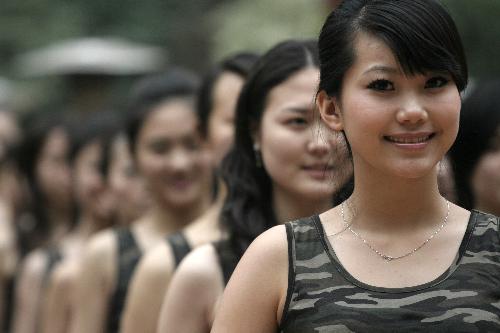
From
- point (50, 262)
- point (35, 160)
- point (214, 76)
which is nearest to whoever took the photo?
point (214, 76)

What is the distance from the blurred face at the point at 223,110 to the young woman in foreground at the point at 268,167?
92cm

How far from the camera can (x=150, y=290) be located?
591 cm

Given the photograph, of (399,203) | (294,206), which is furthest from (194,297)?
(399,203)

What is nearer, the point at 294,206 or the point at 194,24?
the point at 294,206

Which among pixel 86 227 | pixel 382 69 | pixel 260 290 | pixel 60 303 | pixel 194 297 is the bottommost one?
pixel 60 303

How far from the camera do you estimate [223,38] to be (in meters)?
15.8

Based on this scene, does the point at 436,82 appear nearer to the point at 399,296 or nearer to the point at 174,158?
the point at 399,296

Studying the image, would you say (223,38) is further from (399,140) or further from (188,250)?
(399,140)

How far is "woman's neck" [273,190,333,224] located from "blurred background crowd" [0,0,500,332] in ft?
1.42

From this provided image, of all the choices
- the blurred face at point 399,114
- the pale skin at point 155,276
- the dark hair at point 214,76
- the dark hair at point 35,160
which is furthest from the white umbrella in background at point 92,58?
the blurred face at point 399,114

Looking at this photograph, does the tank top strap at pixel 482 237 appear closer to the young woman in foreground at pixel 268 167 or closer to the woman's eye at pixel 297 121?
the young woman in foreground at pixel 268 167

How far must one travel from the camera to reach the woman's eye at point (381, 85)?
374 cm

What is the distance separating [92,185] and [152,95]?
2.28 meters

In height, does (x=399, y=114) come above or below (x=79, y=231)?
above
